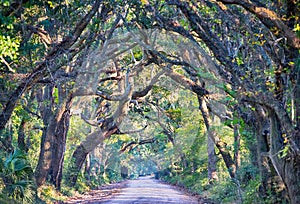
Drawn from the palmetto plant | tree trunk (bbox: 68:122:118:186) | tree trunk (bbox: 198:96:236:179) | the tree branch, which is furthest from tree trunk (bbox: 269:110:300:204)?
tree trunk (bbox: 68:122:118:186)

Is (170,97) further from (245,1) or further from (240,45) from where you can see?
(245,1)

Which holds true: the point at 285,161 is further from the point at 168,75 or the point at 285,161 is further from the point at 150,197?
the point at 150,197

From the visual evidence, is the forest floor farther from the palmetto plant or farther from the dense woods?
the palmetto plant

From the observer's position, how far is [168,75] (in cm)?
1909

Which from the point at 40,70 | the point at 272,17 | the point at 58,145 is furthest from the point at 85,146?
the point at 272,17

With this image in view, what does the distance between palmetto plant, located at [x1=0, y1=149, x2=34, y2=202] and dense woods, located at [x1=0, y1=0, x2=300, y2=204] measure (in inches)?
1.4

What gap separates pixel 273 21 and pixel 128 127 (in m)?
39.2

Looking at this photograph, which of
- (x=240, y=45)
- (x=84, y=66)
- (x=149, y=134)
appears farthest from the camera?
(x=149, y=134)

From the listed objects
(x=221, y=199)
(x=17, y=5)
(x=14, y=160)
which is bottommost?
(x=221, y=199)

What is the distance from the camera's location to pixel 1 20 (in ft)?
32.3

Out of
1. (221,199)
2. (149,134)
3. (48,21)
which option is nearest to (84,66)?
(48,21)

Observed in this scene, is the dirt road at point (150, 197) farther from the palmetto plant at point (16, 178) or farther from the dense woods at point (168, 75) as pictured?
the palmetto plant at point (16, 178)

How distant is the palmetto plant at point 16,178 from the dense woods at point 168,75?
0.04 m

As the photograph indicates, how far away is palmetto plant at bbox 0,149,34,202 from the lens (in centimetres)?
1216
